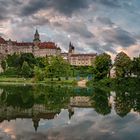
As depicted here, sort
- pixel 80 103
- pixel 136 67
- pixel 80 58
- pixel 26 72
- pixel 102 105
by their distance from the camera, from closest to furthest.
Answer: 1. pixel 102 105
2. pixel 80 103
3. pixel 136 67
4. pixel 26 72
5. pixel 80 58

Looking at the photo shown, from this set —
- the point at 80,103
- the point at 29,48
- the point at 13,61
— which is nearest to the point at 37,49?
the point at 29,48

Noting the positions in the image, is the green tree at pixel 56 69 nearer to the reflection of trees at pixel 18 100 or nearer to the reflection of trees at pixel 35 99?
the reflection of trees at pixel 35 99

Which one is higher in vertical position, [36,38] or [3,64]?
[36,38]

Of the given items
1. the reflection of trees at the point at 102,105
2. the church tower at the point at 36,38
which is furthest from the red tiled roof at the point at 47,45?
the reflection of trees at the point at 102,105

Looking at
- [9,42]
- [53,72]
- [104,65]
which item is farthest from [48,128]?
[9,42]

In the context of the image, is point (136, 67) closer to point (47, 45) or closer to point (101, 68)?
point (101, 68)

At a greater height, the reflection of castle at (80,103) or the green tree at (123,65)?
the green tree at (123,65)

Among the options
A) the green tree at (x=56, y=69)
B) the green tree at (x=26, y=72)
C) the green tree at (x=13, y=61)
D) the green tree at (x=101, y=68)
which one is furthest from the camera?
the green tree at (x=13, y=61)

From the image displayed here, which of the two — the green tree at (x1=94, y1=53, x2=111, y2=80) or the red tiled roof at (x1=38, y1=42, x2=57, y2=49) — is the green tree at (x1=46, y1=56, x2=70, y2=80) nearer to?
the green tree at (x1=94, y1=53, x2=111, y2=80)

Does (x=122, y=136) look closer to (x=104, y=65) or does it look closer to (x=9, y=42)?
(x=104, y=65)


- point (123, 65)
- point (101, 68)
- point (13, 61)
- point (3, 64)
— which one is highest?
point (13, 61)

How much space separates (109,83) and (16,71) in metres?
53.4

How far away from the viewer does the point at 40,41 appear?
192m

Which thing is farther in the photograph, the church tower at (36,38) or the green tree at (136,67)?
the church tower at (36,38)
